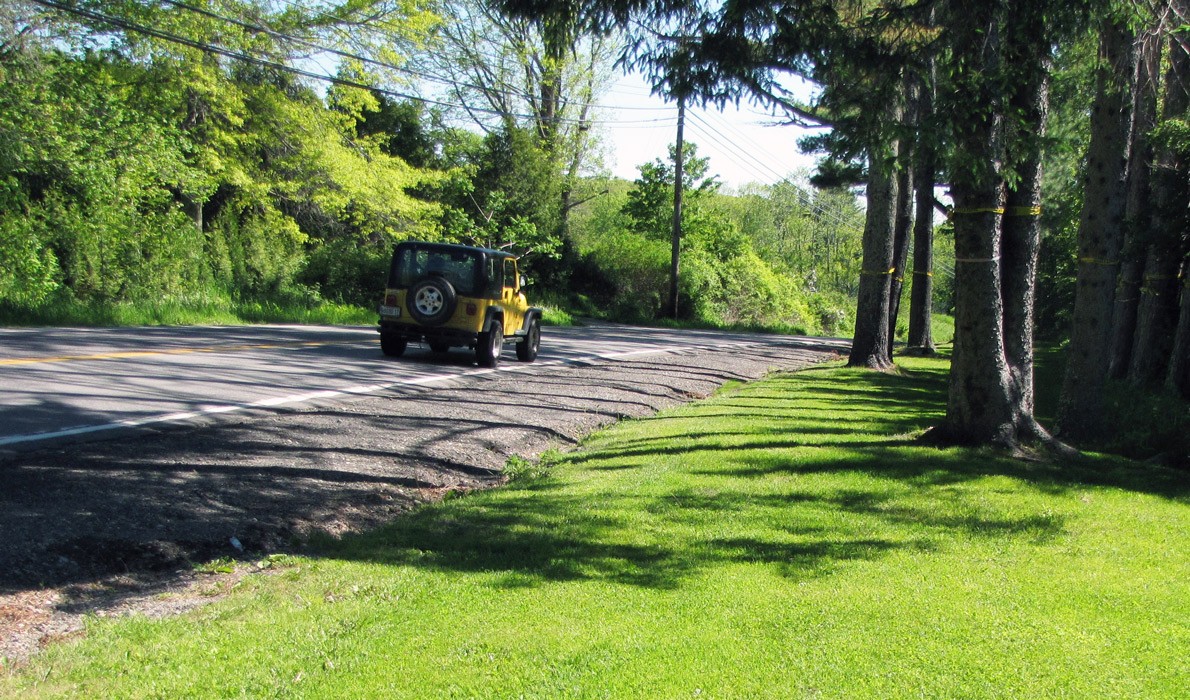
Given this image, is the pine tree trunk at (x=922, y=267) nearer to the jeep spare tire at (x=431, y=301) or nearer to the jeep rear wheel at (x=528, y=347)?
the jeep rear wheel at (x=528, y=347)

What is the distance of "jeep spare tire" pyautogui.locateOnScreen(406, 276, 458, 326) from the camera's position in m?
15.8

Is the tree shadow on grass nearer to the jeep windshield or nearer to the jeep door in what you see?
the jeep windshield

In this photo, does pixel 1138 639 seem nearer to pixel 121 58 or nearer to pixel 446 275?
pixel 446 275

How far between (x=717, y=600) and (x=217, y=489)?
3.90 m

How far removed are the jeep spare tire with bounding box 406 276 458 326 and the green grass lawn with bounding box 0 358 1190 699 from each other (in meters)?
8.10

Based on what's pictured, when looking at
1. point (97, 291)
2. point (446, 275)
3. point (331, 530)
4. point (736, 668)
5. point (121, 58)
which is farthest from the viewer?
point (121, 58)

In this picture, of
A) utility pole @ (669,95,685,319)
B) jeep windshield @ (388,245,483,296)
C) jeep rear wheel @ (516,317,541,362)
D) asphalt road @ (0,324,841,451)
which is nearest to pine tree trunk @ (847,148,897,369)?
asphalt road @ (0,324,841,451)

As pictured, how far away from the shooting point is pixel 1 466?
6672mm

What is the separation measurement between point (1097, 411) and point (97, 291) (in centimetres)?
2013

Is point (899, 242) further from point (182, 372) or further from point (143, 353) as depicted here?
point (182, 372)

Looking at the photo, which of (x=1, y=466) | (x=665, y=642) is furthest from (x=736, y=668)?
(x=1, y=466)

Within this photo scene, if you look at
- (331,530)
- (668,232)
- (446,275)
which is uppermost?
(668,232)

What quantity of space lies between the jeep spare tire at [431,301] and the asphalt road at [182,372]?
805 millimetres

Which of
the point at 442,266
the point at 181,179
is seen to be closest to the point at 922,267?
the point at 442,266
